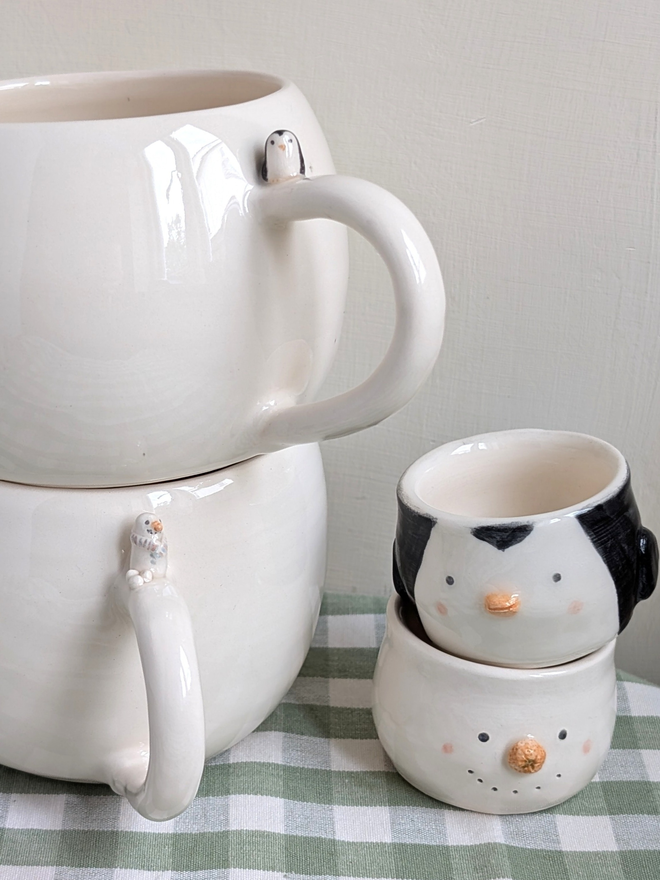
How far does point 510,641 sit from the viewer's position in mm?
456

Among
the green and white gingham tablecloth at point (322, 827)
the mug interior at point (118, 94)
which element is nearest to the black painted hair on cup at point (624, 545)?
the green and white gingham tablecloth at point (322, 827)

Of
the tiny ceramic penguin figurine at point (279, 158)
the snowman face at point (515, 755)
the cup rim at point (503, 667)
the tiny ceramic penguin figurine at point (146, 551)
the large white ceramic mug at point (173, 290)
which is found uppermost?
the tiny ceramic penguin figurine at point (279, 158)

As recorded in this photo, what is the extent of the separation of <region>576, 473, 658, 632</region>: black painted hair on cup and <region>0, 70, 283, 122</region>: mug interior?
27 cm

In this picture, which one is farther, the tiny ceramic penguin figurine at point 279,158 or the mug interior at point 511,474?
the mug interior at point 511,474

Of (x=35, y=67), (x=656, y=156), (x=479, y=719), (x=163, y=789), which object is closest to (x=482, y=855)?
(x=479, y=719)

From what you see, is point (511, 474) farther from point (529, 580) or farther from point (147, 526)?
point (147, 526)

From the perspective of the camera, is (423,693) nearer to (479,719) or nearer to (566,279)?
(479,719)

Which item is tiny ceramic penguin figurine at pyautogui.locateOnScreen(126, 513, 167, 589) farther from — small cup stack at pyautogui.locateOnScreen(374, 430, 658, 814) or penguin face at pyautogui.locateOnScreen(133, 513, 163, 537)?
small cup stack at pyautogui.locateOnScreen(374, 430, 658, 814)

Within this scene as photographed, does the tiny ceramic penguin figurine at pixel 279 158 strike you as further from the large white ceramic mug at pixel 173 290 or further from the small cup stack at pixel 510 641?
the small cup stack at pixel 510 641

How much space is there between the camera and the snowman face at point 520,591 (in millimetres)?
443

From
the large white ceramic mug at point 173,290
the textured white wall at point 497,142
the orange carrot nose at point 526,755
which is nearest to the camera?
the large white ceramic mug at point 173,290

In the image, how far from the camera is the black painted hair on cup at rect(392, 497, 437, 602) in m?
0.46

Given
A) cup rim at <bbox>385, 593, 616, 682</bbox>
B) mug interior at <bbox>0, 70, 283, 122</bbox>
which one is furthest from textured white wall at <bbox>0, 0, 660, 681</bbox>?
cup rim at <bbox>385, 593, 616, 682</bbox>

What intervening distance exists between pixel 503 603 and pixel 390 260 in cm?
17
